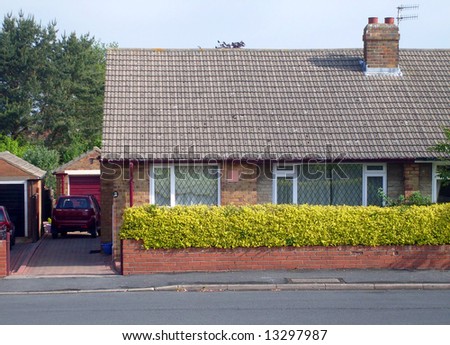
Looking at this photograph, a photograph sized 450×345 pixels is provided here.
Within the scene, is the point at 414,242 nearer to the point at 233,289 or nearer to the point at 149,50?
the point at 233,289

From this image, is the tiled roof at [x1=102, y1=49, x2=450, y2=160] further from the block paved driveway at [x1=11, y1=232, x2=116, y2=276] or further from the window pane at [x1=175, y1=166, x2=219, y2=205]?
the block paved driveway at [x1=11, y1=232, x2=116, y2=276]

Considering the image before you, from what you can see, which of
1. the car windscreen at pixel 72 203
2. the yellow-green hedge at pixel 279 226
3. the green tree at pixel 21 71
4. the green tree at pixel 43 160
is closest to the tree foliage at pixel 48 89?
the green tree at pixel 21 71

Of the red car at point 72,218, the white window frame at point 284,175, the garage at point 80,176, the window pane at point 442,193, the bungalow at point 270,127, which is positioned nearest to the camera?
the bungalow at point 270,127

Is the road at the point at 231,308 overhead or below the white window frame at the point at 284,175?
below

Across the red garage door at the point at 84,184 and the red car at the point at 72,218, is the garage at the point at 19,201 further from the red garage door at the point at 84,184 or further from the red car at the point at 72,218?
the red garage door at the point at 84,184

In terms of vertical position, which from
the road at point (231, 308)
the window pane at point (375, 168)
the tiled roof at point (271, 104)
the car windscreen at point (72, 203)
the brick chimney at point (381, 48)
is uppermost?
the brick chimney at point (381, 48)

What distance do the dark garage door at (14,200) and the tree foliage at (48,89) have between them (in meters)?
22.7

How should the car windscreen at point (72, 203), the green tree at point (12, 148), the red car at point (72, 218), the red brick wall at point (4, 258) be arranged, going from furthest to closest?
the green tree at point (12, 148), the car windscreen at point (72, 203), the red car at point (72, 218), the red brick wall at point (4, 258)

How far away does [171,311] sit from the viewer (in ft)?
40.3

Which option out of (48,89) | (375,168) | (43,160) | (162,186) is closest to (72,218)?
(162,186)

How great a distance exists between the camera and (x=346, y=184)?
19703mm

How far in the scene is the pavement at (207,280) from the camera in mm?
15445

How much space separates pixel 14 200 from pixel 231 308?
15473 millimetres

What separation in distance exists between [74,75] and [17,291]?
38.8 m
